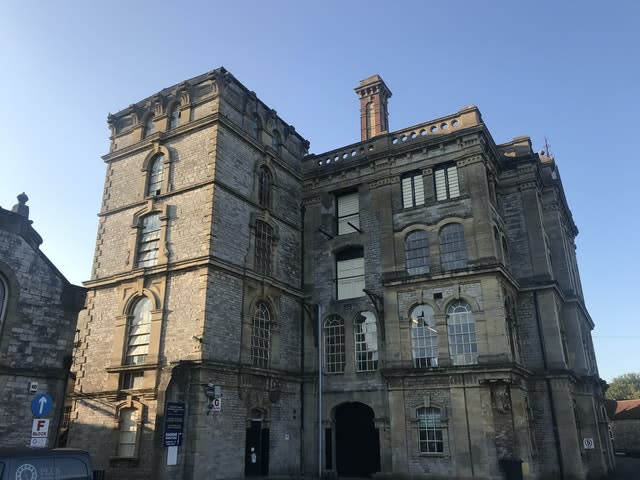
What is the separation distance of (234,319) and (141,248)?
5714 mm

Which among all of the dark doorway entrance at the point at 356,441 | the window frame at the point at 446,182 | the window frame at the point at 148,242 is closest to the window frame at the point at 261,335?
the dark doorway entrance at the point at 356,441

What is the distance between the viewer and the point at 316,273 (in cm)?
2619

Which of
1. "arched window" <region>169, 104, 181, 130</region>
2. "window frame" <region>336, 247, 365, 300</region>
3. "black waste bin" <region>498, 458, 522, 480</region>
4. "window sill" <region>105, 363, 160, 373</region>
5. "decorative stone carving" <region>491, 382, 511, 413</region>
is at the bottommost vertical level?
"black waste bin" <region>498, 458, 522, 480</region>

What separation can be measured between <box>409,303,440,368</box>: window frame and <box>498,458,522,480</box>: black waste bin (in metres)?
4.29

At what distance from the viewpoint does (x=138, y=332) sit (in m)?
21.7

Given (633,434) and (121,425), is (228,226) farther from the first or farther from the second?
(633,434)

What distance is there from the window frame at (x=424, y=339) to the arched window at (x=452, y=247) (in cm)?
208

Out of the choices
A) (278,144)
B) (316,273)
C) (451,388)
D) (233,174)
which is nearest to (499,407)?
(451,388)

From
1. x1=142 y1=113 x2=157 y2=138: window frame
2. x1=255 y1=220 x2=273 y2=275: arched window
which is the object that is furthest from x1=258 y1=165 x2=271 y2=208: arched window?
x1=142 y1=113 x2=157 y2=138: window frame

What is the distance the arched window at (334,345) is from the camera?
24.1 metres

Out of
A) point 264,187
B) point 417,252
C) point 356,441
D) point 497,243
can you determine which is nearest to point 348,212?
point 264,187

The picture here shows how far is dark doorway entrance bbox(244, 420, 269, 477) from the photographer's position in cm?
2073

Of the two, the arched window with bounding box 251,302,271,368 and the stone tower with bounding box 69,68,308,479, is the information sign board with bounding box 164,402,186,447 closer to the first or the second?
the stone tower with bounding box 69,68,308,479

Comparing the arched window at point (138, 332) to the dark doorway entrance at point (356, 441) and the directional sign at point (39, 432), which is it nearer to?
the directional sign at point (39, 432)
